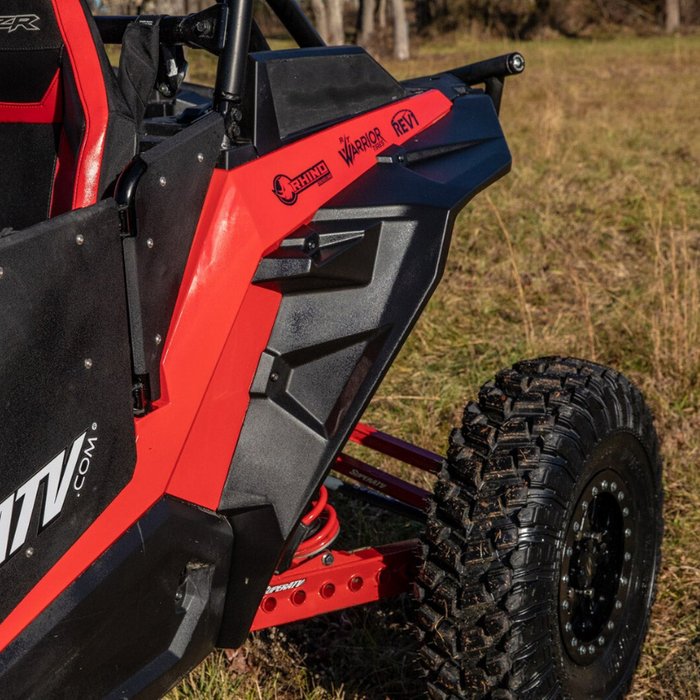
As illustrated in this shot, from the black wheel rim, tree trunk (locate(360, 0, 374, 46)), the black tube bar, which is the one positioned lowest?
tree trunk (locate(360, 0, 374, 46))

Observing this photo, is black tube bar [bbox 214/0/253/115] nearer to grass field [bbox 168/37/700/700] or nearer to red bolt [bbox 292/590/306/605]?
red bolt [bbox 292/590/306/605]

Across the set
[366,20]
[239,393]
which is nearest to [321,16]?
[366,20]

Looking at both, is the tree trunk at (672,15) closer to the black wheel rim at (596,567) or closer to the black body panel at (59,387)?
the black wheel rim at (596,567)

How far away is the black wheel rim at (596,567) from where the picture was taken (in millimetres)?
1989

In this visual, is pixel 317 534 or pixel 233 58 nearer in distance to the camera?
pixel 233 58

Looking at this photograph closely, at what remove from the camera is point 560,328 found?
4105mm

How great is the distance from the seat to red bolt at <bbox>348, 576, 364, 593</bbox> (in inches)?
39.2

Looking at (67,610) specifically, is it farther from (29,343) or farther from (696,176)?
(696,176)

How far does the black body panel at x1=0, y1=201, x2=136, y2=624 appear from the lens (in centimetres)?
128

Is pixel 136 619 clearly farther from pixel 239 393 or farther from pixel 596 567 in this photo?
pixel 596 567

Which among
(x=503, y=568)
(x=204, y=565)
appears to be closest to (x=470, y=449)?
(x=503, y=568)

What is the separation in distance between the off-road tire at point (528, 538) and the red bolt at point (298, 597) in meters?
0.27

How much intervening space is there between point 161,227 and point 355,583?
0.96 metres

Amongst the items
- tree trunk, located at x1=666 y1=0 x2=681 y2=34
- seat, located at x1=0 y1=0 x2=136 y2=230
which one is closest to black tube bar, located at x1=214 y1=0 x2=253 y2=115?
seat, located at x1=0 y1=0 x2=136 y2=230
